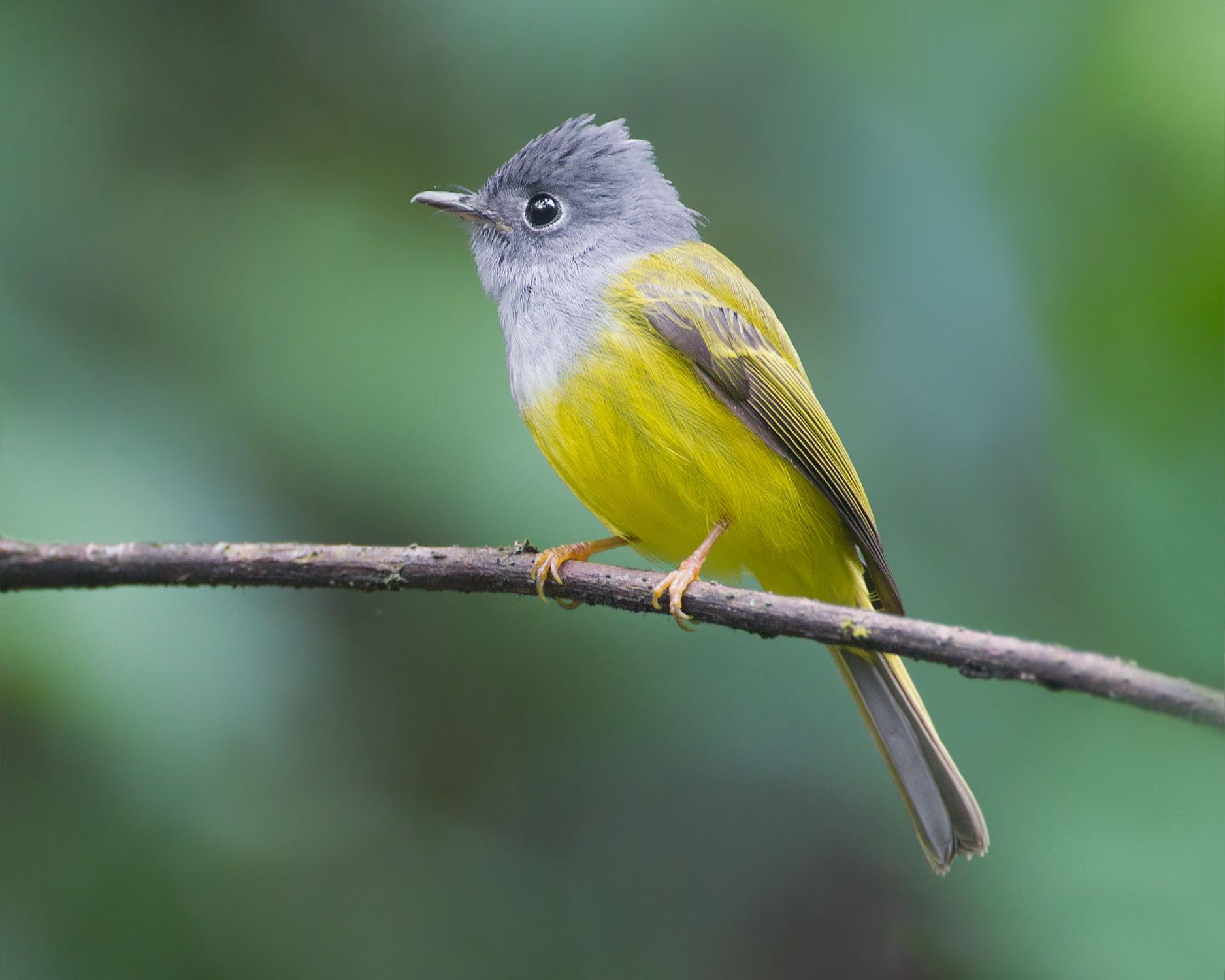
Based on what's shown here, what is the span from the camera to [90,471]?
2.27m

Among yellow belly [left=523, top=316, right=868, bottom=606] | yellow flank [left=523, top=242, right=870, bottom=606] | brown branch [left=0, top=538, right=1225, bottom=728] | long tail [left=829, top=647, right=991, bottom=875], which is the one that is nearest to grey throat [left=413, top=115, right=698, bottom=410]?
yellow flank [left=523, top=242, right=870, bottom=606]

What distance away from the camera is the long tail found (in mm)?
2027

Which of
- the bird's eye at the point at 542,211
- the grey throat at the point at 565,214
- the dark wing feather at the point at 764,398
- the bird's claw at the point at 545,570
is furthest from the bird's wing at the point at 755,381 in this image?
the bird's claw at the point at 545,570

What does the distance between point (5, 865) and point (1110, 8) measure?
9.80ft

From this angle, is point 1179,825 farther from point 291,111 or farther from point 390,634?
point 291,111

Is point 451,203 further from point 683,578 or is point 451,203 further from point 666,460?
point 683,578

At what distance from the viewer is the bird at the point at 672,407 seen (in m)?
2.08

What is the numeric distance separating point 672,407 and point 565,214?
2.14 feet

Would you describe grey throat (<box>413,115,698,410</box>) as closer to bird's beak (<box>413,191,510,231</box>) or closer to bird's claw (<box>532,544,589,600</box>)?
bird's beak (<box>413,191,510,231</box>)

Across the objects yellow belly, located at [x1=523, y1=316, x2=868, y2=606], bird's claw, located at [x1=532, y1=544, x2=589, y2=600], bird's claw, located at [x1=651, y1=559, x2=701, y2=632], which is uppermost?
yellow belly, located at [x1=523, y1=316, x2=868, y2=606]

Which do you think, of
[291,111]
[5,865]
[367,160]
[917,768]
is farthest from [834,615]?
[291,111]

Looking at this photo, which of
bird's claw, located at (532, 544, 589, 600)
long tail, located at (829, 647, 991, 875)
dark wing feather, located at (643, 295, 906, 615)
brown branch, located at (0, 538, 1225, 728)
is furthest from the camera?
dark wing feather, located at (643, 295, 906, 615)

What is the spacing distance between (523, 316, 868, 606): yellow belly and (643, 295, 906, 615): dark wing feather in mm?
30

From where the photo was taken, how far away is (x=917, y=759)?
2.15m
